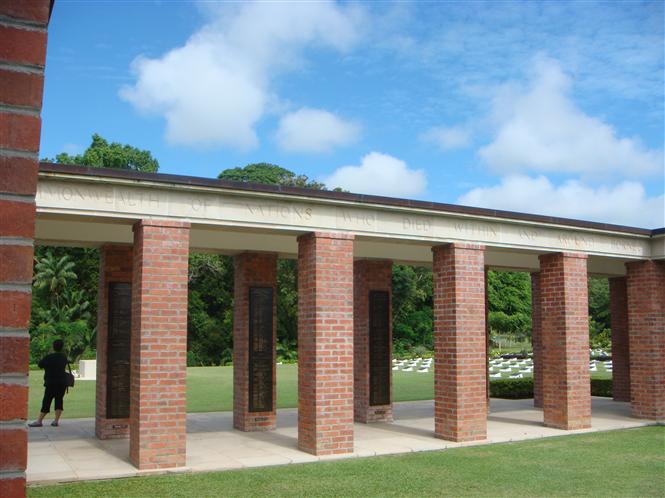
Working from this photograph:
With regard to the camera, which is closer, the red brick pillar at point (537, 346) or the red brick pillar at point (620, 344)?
the red brick pillar at point (537, 346)

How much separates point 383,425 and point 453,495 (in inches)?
246

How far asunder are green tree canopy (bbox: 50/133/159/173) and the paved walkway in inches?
1308

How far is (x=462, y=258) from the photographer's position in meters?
12.2

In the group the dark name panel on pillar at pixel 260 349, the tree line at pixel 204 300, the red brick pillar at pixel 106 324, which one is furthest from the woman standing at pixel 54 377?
the tree line at pixel 204 300

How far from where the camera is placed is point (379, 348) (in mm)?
14859

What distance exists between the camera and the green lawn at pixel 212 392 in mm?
17531

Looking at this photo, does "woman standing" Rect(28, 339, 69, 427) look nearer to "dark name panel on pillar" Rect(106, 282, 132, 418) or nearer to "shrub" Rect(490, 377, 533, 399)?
"dark name panel on pillar" Rect(106, 282, 132, 418)

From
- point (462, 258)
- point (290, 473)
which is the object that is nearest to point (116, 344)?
point (290, 473)

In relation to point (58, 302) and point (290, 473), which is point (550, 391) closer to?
point (290, 473)

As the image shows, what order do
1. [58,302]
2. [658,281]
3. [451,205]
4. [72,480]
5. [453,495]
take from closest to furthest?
[453,495] → [72,480] → [451,205] → [658,281] → [58,302]

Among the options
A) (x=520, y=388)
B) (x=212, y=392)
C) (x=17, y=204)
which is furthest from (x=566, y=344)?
(x=17, y=204)

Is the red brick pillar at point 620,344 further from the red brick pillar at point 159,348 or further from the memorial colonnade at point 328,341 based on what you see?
the red brick pillar at point 159,348

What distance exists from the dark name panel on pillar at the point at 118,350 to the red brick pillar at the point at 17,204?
37.3 feet

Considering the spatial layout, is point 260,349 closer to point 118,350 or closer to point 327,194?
point 118,350
